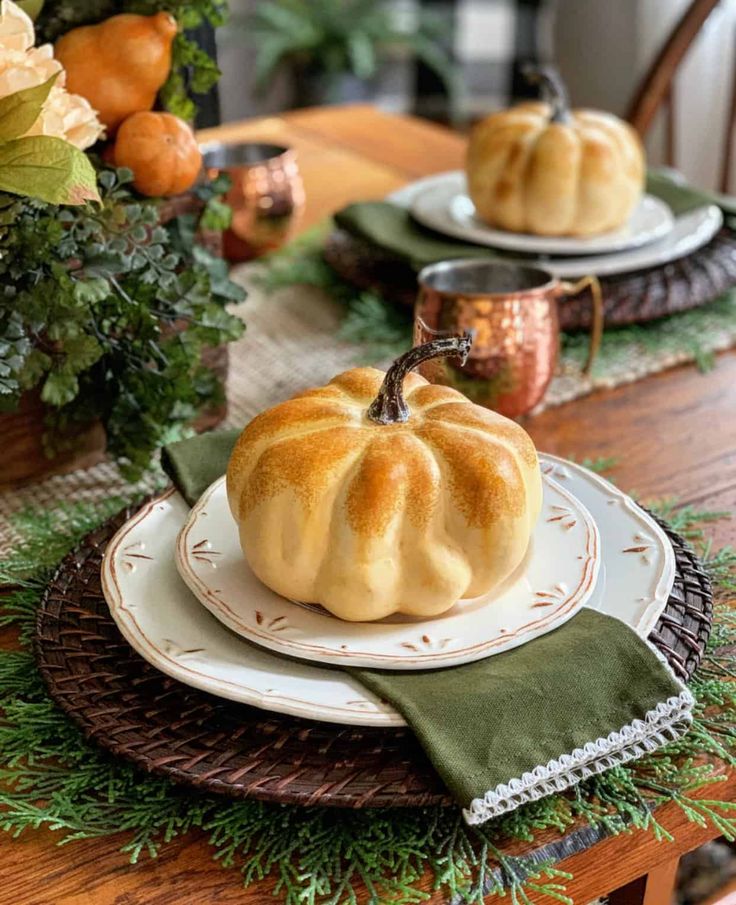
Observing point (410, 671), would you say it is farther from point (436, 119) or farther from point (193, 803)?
point (436, 119)

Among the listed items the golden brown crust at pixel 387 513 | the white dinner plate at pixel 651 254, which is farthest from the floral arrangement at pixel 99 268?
the white dinner plate at pixel 651 254

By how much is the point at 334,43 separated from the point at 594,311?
9.36 ft

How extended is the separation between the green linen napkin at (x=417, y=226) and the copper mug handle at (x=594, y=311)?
12 centimetres

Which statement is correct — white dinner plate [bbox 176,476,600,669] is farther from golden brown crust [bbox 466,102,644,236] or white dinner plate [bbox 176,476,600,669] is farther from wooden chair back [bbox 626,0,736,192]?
wooden chair back [bbox 626,0,736,192]

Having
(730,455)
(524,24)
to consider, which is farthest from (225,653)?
(524,24)

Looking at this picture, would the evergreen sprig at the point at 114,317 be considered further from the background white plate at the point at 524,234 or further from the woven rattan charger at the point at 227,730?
the background white plate at the point at 524,234

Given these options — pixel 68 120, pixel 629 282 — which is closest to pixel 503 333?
pixel 629 282

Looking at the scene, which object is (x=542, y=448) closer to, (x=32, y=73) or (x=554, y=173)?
(x=554, y=173)

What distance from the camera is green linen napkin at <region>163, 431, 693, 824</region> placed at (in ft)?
1.91

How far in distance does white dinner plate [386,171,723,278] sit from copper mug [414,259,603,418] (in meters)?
0.13

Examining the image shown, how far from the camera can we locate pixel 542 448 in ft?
3.38

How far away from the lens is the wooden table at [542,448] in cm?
58

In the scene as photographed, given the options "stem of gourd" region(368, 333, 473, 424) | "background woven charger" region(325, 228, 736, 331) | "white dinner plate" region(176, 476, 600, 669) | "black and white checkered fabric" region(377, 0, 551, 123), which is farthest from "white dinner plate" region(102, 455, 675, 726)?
"black and white checkered fabric" region(377, 0, 551, 123)

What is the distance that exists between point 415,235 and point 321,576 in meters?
0.73
